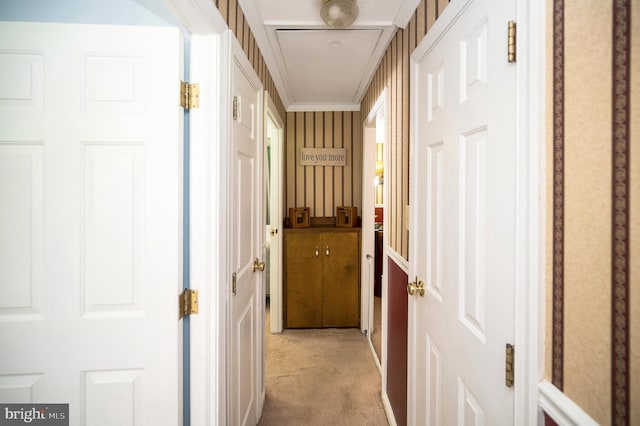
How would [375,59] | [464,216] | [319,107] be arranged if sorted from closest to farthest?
[464,216] → [375,59] → [319,107]

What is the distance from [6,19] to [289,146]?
2704mm

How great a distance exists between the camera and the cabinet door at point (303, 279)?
343 cm

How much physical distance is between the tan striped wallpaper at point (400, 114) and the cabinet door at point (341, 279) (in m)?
1.22

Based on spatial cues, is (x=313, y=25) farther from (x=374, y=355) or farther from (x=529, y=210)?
(x=374, y=355)

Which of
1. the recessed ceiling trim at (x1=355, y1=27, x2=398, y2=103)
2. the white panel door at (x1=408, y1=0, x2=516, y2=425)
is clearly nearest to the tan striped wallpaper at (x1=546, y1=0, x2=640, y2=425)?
the white panel door at (x1=408, y1=0, x2=516, y2=425)

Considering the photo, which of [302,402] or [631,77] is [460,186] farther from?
[302,402]

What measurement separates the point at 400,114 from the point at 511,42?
1138 mm

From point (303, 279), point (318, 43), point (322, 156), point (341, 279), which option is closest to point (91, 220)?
point (318, 43)

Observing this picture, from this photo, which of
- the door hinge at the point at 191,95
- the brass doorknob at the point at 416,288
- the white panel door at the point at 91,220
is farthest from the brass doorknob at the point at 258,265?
the door hinge at the point at 191,95

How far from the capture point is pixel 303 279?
3.46 meters

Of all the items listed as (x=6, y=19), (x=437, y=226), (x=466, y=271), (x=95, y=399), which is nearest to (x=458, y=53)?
(x=437, y=226)

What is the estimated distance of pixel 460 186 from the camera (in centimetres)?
107

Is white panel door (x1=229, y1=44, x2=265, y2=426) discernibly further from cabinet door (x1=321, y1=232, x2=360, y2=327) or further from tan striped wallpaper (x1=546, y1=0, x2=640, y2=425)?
cabinet door (x1=321, y1=232, x2=360, y2=327)

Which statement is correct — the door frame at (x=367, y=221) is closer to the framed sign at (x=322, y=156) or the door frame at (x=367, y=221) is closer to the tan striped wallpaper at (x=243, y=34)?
the framed sign at (x=322, y=156)
